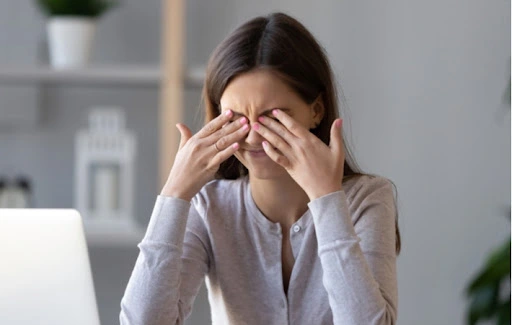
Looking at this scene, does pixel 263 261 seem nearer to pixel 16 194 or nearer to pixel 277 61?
pixel 277 61

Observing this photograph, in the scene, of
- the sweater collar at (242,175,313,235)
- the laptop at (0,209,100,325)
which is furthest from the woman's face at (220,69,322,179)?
the laptop at (0,209,100,325)

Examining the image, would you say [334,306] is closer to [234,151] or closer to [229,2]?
[234,151]

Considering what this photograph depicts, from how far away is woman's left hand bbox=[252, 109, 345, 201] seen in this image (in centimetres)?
148

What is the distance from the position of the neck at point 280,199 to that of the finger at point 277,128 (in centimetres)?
13

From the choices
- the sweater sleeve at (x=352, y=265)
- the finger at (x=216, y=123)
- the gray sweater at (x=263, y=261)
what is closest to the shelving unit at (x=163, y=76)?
the gray sweater at (x=263, y=261)

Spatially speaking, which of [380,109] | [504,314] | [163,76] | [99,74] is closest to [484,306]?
[504,314]

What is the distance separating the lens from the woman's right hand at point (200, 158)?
1.52 meters

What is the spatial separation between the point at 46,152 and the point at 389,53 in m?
1.19

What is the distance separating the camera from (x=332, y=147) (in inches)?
59.0

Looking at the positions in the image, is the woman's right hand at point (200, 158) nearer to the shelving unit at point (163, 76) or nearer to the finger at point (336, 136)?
the finger at point (336, 136)

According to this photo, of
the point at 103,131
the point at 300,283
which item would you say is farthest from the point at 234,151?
the point at 103,131

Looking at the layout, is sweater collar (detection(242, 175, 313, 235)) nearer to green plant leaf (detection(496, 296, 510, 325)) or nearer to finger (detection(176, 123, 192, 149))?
finger (detection(176, 123, 192, 149))

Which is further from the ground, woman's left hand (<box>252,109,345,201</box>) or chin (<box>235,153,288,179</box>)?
woman's left hand (<box>252,109,345,201</box>)

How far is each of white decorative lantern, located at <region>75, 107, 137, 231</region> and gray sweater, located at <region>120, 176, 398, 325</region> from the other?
146 centimetres
